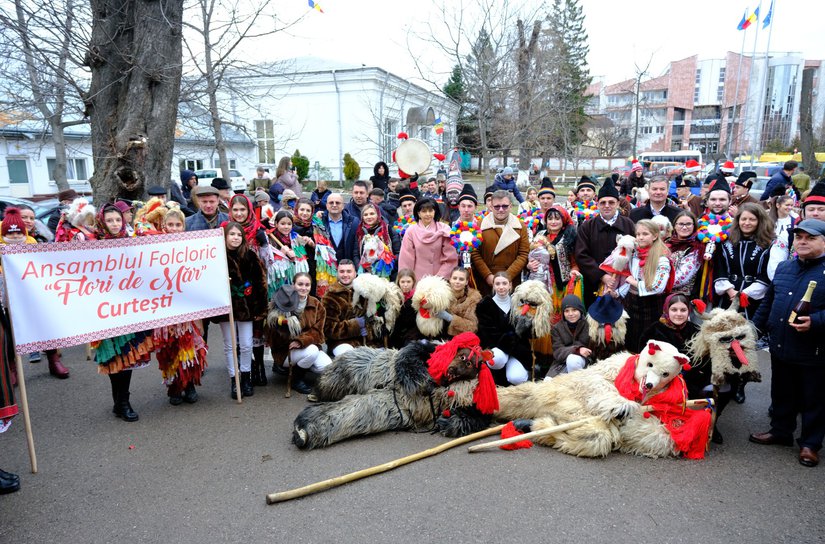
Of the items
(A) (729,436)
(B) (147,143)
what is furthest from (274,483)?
(B) (147,143)

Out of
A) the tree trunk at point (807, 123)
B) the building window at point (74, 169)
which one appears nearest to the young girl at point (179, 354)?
the tree trunk at point (807, 123)

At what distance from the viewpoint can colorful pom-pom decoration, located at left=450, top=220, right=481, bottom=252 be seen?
19.8 ft

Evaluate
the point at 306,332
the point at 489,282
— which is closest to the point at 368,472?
the point at 306,332

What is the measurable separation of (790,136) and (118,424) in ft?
252

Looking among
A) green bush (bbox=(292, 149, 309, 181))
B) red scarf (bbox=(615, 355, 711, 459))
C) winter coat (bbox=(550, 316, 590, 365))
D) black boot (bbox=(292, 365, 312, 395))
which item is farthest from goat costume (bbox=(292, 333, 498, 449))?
green bush (bbox=(292, 149, 309, 181))

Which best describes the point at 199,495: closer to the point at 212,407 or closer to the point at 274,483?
the point at 274,483

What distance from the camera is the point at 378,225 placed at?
6625 mm

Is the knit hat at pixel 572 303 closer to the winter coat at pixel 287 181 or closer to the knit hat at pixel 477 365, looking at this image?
the knit hat at pixel 477 365

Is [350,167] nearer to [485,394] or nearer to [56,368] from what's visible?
[56,368]

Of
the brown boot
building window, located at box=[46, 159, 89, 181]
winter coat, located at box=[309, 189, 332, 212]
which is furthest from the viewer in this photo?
building window, located at box=[46, 159, 89, 181]

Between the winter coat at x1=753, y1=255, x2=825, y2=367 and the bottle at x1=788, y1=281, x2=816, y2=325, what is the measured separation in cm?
5

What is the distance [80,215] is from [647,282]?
5.94 metres

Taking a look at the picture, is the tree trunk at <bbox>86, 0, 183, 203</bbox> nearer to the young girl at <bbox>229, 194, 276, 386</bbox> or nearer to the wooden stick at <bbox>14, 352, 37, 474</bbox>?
the young girl at <bbox>229, 194, 276, 386</bbox>

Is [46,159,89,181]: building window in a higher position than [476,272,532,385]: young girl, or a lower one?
higher
